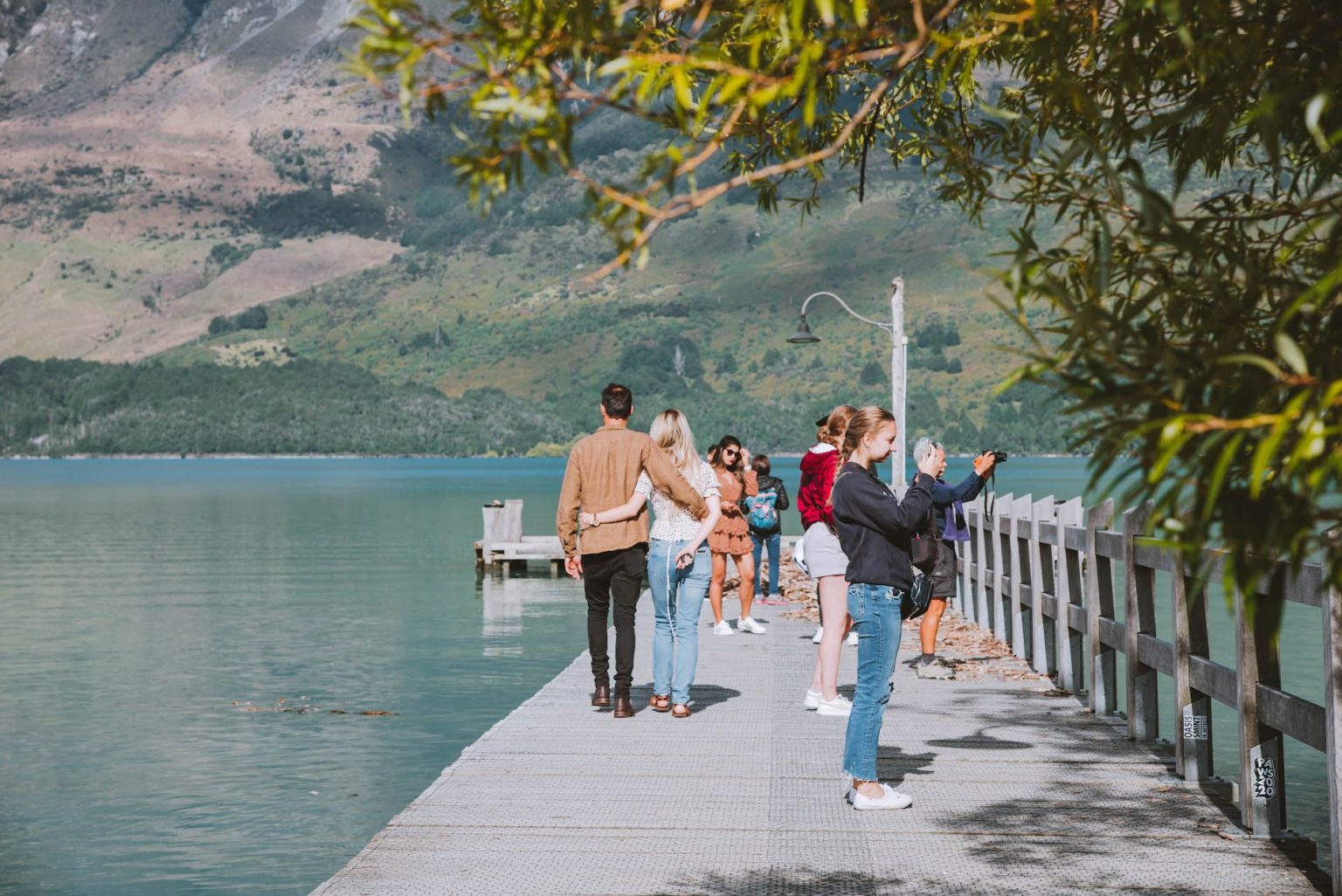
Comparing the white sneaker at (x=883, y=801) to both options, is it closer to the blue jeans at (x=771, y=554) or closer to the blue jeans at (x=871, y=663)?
the blue jeans at (x=871, y=663)

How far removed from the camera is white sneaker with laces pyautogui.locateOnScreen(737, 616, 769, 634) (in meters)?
16.8

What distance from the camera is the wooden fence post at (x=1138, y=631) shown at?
9.22 m

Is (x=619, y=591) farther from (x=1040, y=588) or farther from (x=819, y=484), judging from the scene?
(x=1040, y=588)

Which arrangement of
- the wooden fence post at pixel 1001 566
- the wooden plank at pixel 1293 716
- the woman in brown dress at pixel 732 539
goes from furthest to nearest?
the woman in brown dress at pixel 732 539 → the wooden fence post at pixel 1001 566 → the wooden plank at pixel 1293 716

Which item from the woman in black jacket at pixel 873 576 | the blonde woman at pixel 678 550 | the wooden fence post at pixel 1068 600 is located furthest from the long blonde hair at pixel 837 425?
the woman in black jacket at pixel 873 576

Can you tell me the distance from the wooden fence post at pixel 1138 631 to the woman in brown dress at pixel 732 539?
7.29 metres

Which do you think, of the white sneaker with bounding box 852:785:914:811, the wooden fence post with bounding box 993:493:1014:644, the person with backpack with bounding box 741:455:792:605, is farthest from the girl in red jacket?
the person with backpack with bounding box 741:455:792:605

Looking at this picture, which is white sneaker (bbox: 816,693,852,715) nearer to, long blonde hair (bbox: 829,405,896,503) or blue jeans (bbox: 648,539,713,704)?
blue jeans (bbox: 648,539,713,704)

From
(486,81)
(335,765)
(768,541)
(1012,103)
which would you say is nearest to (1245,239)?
(486,81)

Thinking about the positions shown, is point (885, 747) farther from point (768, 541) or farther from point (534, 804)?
point (768, 541)

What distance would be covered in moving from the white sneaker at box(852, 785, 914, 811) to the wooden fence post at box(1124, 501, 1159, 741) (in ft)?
7.43

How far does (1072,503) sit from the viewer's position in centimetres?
1226

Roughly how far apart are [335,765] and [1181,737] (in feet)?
29.6

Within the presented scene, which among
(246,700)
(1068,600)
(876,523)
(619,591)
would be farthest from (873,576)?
(246,700)
